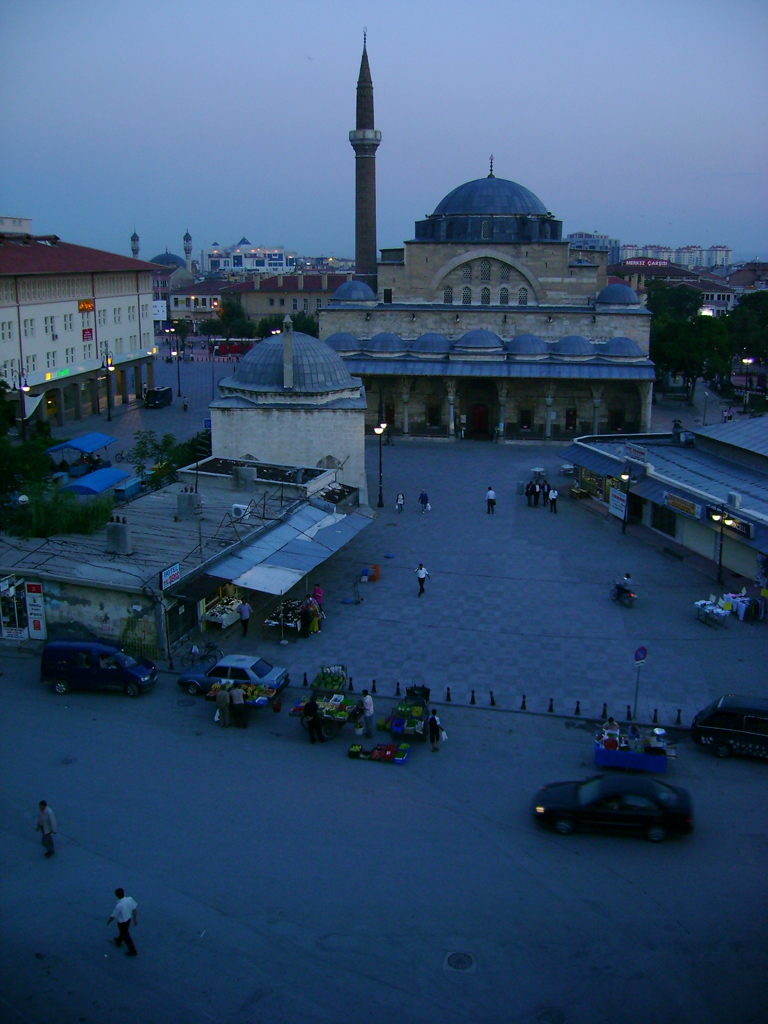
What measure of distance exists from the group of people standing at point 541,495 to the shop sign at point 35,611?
16123 millimetres

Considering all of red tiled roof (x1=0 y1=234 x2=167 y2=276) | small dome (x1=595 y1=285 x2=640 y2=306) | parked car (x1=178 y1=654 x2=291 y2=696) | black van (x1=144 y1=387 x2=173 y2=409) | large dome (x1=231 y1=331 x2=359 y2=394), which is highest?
red tiled roof (x1=0 y1=234 x2=167 y2=276)

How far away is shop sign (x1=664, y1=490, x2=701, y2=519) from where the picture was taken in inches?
856

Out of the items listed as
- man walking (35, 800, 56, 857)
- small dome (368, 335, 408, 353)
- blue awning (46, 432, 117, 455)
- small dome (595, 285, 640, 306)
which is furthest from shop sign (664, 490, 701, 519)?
small dome (595, 285, 640, 306)

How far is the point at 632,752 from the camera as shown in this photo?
12.6 m

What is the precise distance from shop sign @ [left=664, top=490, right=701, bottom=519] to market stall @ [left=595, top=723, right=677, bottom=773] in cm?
1007

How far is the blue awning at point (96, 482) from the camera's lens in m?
25.3

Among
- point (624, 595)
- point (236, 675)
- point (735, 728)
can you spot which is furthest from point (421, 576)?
point (735, 728)

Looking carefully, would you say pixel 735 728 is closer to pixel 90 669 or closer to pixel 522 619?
pixel 522 619

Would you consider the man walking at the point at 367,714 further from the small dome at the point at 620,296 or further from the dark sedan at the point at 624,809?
the small dome at the point at 620,296

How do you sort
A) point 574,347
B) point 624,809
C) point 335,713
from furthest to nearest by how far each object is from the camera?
1. point 574,347
2. point 335,713
3. point 624,809

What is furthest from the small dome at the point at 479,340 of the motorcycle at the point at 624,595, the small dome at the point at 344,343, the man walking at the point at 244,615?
the man walking at the point at 244,615

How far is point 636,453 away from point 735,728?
1430 cm

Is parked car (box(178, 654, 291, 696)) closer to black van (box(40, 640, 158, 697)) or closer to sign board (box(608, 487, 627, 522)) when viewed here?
black van (box(40, 640, 158, 697))

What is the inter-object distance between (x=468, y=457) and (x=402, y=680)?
21216 millimetres
